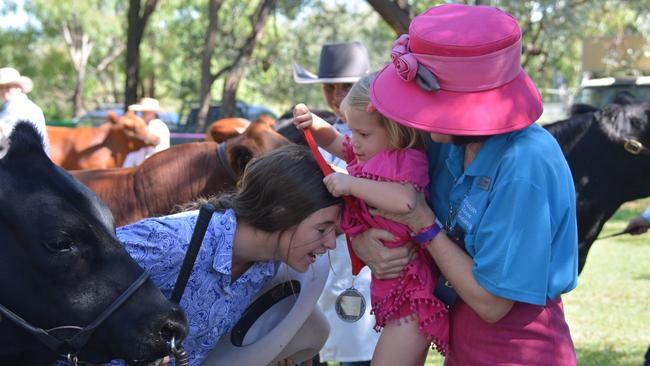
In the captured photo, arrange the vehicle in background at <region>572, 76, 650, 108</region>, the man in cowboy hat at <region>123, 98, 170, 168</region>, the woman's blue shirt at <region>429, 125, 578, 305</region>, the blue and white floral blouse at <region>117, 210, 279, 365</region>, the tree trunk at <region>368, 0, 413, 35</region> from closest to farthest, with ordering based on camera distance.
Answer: the woman's blue shirt at <region>429, 125, 578, 305</region> < the blue and white floral blouse at <region>117, 210, 279, 365</region> < the tree trunk at <region>368, 0, 413, 35</region> < the man in cowboy hat at <region>123, 98, 170, 168</region> < the vehicle in background at <region>572, 76, 650, 108</region>

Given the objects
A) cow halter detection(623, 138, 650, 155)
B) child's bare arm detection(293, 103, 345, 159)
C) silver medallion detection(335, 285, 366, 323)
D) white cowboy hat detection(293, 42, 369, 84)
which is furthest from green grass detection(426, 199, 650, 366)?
child's bare arm detection(293, 103, 345, 159)

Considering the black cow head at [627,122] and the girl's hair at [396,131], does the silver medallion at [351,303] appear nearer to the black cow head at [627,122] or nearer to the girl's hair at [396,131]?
the girl's hair at [396,131]

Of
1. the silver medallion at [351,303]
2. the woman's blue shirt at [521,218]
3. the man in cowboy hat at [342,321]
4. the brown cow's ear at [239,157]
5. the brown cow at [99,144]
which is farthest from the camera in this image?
the brown cow at [99,144]

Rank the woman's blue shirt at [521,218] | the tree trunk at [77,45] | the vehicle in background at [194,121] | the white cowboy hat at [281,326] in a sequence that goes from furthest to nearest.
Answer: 1. the tree trunk at [77,45]
2. the vehicle in background at [194,121]
3. the white cowboy hat at [281,326]
4. the woman's blue shirt at [521,218]

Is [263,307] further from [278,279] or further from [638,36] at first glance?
[638,36]

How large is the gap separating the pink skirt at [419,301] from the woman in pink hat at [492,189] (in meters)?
0.10

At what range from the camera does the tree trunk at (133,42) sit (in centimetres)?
1667

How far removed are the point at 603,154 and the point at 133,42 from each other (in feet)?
43.6

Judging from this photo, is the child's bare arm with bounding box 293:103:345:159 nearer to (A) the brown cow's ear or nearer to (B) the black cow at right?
(A) the brown cow's ear

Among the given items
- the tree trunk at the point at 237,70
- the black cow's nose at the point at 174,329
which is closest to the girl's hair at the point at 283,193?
the black cow's nose at the point at 174,329

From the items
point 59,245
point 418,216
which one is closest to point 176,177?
point 59,245

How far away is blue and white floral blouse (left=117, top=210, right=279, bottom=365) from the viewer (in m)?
2.90

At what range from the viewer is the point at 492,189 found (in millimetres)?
2465

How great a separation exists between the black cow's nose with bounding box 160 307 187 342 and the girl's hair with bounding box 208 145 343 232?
55cm
